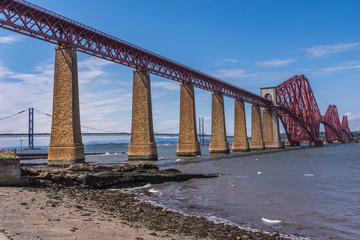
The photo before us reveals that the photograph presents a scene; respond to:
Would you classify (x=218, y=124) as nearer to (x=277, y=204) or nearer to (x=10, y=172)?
(x=277, y=204)

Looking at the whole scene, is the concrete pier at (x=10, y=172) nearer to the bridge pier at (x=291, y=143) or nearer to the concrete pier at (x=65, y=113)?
the concrete pier at (x=65, y=113)

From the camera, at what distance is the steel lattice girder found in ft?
356

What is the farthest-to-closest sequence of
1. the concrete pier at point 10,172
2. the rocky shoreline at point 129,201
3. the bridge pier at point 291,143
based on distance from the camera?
the bridge pier at point 291,143, the concrete pier at point 10,172, the rocky shoreline at point 129,201

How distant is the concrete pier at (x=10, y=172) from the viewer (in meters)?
15.0

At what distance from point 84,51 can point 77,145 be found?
37.6 ft

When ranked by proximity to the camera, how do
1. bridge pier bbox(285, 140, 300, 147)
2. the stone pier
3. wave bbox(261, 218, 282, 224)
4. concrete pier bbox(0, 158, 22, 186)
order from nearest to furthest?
wave bbox(261, 218, 282, 224)
concrete pier bbox(0, 158, 22, 186)
the stone pier
bridge pier bbox(285, 140, 300, 147)

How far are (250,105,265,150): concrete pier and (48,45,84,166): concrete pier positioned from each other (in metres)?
62.8

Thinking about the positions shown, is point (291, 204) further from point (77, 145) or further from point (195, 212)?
point (77, 145)

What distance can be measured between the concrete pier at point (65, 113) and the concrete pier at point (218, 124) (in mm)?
36850

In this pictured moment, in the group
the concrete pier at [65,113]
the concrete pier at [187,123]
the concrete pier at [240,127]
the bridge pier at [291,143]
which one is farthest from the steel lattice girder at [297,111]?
the concrete pier at [65,113]

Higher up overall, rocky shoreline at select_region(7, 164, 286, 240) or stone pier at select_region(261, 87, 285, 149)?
stone pier at select_region(261, 87, 285, 149)

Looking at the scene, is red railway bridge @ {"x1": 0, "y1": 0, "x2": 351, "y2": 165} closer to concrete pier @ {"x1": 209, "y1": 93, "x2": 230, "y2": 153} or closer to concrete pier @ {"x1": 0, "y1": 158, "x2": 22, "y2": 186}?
concrete pier @ {"x1": 209, "y1": 93, "x2": 230, "y2": 153}

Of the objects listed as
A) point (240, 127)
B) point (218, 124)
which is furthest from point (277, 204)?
point (240, 127)

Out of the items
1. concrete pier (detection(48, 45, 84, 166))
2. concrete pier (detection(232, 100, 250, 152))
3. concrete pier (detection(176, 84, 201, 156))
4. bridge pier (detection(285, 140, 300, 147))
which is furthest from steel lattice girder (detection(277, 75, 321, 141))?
concrete pier (detection(48, 45, 84, 166))
